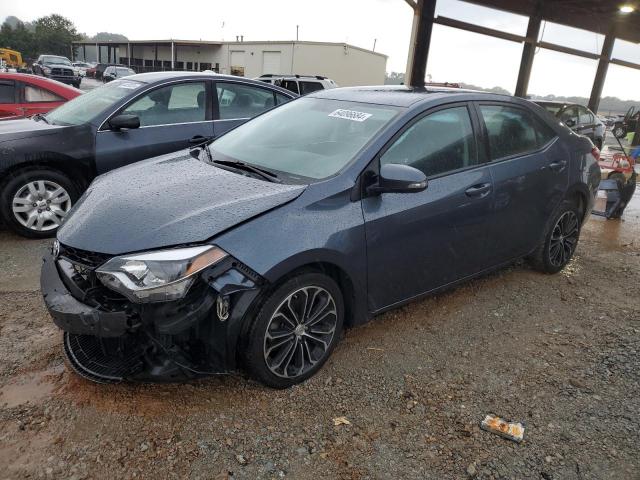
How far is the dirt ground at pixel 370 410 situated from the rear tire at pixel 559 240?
813mm

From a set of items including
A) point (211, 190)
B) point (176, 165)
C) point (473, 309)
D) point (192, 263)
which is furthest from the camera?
point (473, 309)

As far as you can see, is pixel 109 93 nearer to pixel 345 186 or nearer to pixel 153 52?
pixel 345 186

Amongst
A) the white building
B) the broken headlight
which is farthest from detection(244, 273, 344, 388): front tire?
the white building

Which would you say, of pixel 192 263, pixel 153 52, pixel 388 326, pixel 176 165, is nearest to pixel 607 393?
pixel 388 326

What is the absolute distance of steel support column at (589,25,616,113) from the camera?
1376cm

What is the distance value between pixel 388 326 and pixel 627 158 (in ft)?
18.2

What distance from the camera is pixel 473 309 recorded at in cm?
380

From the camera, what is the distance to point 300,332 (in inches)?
105

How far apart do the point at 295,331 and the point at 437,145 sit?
1579mm

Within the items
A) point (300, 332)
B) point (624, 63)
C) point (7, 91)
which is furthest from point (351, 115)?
point (624, 63)

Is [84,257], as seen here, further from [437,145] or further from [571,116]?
[571,116]

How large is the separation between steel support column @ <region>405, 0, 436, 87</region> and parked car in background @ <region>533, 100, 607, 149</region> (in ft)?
12.9

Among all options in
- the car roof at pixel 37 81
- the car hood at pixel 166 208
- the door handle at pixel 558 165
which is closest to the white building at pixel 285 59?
the car roof at pixel 37 81

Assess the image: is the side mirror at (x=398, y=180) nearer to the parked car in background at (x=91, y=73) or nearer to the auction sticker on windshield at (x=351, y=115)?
the auction sticker on windshield at (x=351, y=115)
